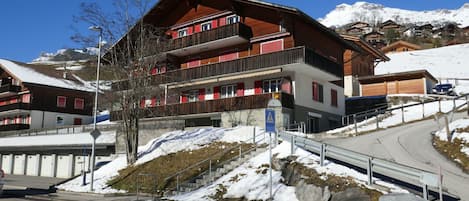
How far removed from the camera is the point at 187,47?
36812 mm

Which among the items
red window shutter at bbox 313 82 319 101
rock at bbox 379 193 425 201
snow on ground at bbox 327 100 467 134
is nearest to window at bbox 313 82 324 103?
red window shutter at bbox 313 82 319 101

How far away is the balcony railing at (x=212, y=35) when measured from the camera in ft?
111

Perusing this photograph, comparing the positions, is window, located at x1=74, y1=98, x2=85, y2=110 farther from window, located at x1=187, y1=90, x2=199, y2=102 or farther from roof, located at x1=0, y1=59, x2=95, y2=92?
window, located at x1=187, y1=90, x2=199, y2=102

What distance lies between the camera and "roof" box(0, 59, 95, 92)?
56.8 meters

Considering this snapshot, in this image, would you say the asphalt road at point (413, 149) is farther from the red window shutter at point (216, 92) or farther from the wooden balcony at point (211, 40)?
the red window shutter at point (216, 92)

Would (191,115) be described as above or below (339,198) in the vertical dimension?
above

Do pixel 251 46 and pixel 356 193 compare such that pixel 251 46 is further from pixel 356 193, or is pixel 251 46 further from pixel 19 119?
pixel 19 119

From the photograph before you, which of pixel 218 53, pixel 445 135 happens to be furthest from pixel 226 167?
pixel 218 53

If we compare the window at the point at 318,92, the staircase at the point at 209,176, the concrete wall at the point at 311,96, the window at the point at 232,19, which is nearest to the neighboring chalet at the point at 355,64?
the concrete wall at the point at 311,96

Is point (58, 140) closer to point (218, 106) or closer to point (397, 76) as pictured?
point (218, 106)

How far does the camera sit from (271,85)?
32.7 meters

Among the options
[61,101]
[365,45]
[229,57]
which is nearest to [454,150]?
[229,57]

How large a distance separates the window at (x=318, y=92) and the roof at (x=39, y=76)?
36556 millimetres

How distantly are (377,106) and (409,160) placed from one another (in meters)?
22.4
